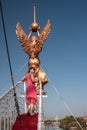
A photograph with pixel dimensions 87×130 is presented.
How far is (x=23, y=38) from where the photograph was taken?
5523 mm

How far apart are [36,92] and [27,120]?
454 millimetres

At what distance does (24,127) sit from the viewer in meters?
4.47

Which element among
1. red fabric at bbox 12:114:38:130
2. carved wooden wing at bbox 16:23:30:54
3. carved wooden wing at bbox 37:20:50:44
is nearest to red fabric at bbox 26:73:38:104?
red fabric at bbox 12:114:38:130

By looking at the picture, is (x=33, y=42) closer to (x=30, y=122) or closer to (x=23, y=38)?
(x=23, y=38)

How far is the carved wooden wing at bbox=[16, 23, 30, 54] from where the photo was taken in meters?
5.48

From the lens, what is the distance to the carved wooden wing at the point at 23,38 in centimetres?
548

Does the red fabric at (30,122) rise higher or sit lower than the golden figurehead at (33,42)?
lower

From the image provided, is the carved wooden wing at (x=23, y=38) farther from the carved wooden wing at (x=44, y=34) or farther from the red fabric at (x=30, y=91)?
the red fabric at (x=30, y=91)

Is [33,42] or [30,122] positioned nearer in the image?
[30,122]

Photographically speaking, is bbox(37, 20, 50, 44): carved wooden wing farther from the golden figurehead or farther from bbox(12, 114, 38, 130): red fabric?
bbox(12, 114, 38, 130): red fabric

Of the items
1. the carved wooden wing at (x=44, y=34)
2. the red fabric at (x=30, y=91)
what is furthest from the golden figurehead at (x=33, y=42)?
the red fabric at (x=30, y=91)

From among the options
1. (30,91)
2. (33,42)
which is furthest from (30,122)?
(33,42)

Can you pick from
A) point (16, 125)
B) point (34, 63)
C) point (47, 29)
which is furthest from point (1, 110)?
point (47, 29)

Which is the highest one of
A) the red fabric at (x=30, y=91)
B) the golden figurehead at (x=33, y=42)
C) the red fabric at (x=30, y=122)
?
the golden figurehead at (x=33, y=42)
